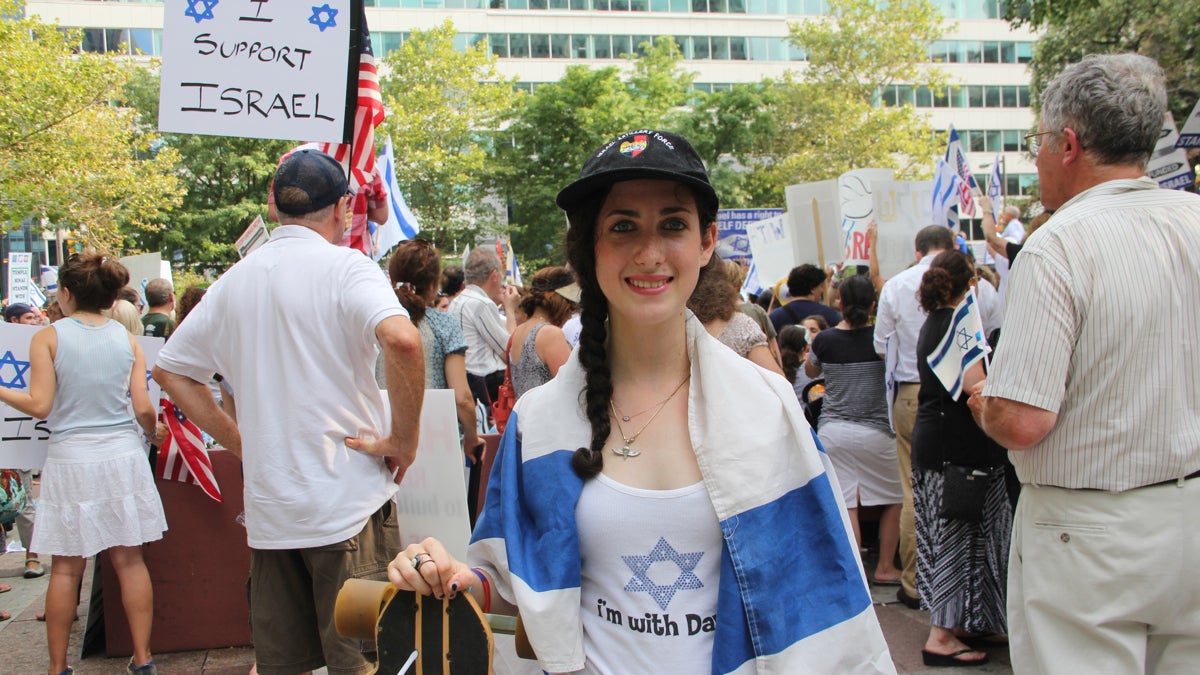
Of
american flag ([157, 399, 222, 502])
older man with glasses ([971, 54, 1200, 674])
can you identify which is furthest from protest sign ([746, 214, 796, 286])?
older man with glasses ([971, 54, 1200, 674])

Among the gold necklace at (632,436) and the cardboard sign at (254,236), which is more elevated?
the cardboard sign at (254,236)

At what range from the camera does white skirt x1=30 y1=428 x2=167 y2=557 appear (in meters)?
4.66

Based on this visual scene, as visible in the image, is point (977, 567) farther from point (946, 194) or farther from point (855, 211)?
point (855, 211)

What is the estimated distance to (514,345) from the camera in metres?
5.85

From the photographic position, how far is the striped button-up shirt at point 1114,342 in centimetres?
246

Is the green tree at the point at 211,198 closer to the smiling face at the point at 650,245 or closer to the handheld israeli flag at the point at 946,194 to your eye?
the handheld israeli flag at the point at 946,194

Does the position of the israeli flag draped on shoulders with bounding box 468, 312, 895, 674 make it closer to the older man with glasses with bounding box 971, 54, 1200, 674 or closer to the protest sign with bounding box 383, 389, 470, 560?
the older man with glasses with bounding box 971, 54, 1200, 674

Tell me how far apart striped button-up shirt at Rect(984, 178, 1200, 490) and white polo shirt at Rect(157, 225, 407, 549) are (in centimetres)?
193

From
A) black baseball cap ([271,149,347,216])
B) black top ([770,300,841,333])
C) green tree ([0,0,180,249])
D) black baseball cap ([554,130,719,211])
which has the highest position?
green tree ([0,0,180,249])

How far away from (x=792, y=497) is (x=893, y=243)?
8.89 meters

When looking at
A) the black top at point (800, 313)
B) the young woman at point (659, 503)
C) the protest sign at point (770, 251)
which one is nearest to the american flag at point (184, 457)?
the young woman at point (659, 503)

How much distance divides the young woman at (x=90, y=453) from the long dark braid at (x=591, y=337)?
363cm

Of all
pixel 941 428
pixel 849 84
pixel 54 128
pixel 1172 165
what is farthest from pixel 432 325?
pixel 849 84

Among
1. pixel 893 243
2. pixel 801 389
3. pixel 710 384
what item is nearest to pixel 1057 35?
pixel 893 243
